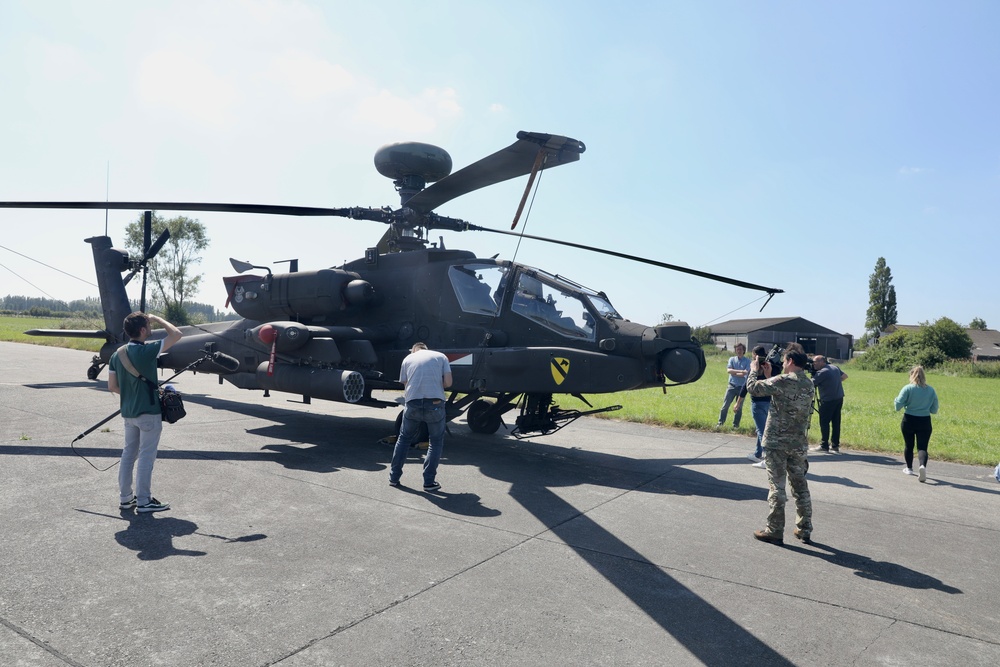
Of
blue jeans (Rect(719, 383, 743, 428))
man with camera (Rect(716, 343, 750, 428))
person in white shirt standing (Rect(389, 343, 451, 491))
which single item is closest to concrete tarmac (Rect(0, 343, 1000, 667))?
person in white shirt standing (Rect(389, 343, 451, 491))

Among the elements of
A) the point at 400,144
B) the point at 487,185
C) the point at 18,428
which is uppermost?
the point at 400,144

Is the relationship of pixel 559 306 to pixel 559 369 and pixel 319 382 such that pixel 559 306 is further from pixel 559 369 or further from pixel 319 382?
pixel 319 382

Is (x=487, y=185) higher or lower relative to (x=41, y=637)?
higher

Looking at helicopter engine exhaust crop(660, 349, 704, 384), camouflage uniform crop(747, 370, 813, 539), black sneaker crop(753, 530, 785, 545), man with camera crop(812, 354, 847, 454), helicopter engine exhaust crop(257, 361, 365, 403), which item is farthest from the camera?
man with camera crop(812, 354, 847, 454)

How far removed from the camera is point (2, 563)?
398 cm

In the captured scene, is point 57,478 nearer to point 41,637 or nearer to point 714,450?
point 41,637

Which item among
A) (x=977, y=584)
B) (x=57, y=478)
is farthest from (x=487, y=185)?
(x=977, y=584)

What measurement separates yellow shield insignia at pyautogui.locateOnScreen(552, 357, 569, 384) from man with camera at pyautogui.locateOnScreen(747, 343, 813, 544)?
9.46 ft

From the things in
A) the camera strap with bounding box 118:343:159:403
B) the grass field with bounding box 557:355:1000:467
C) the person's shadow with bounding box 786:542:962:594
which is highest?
the camera strap with bounding box 118:343:159:403

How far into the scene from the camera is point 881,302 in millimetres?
87188

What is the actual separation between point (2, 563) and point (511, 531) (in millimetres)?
3500

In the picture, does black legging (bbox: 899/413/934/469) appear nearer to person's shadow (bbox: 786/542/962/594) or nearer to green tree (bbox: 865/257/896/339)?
person's shadow (bbox: 786/542/962/594)

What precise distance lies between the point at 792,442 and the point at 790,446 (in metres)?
0.04

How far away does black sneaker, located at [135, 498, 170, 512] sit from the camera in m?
5.15
